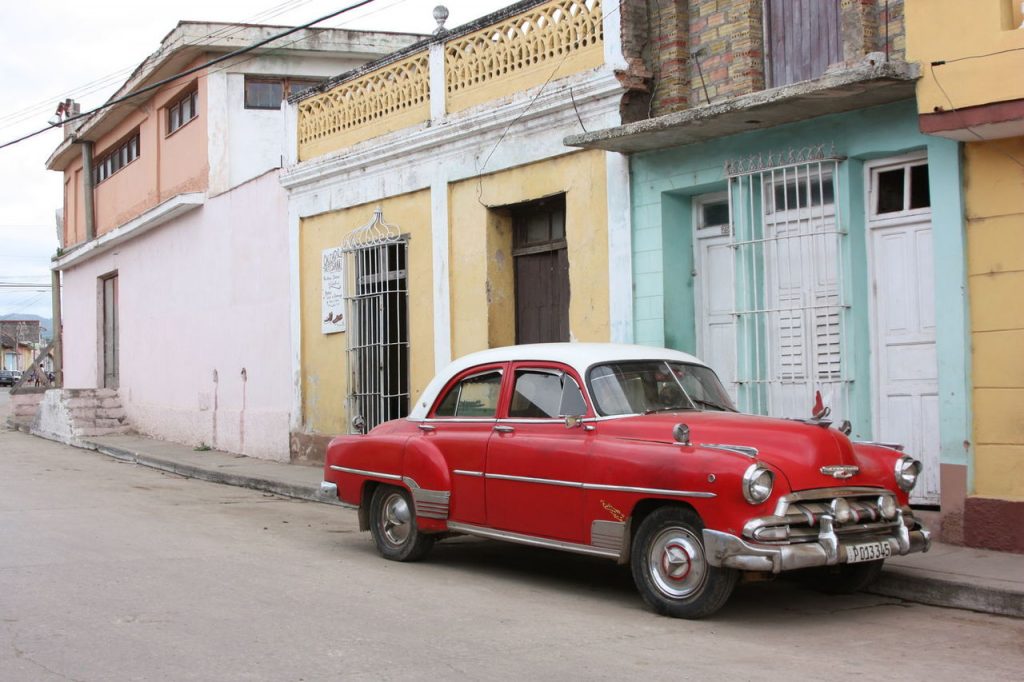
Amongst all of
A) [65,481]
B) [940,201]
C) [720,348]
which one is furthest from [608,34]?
[65,481]

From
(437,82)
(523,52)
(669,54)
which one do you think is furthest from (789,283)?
(437,82)

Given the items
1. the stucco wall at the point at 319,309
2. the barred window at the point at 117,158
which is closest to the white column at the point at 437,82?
the stucco wall at the point at 319,309

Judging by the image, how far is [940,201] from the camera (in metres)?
8.70

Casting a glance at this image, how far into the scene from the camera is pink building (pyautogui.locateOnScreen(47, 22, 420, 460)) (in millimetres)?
17484

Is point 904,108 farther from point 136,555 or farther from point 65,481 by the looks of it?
point 65,481

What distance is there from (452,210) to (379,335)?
2.14 meters

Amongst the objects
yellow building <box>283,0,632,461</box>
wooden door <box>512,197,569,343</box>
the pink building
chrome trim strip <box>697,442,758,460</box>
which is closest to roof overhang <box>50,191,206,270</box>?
the pink building

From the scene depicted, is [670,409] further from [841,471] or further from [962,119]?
[962,119]

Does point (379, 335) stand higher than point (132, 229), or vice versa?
point (132, 229)

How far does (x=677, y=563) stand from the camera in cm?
662

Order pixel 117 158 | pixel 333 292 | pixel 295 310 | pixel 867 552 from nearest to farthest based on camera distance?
pixel 867 552 < pixel 333 292 < pixel 295 310 < pixel 117 158

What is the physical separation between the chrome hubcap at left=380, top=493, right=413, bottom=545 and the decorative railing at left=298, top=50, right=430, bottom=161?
259 inches

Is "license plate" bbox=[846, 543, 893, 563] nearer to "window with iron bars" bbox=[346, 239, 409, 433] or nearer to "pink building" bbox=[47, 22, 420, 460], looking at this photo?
"window with iron bars" bbox=[346, 239, 409, 433]

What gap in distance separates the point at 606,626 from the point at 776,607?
1.30 meters
